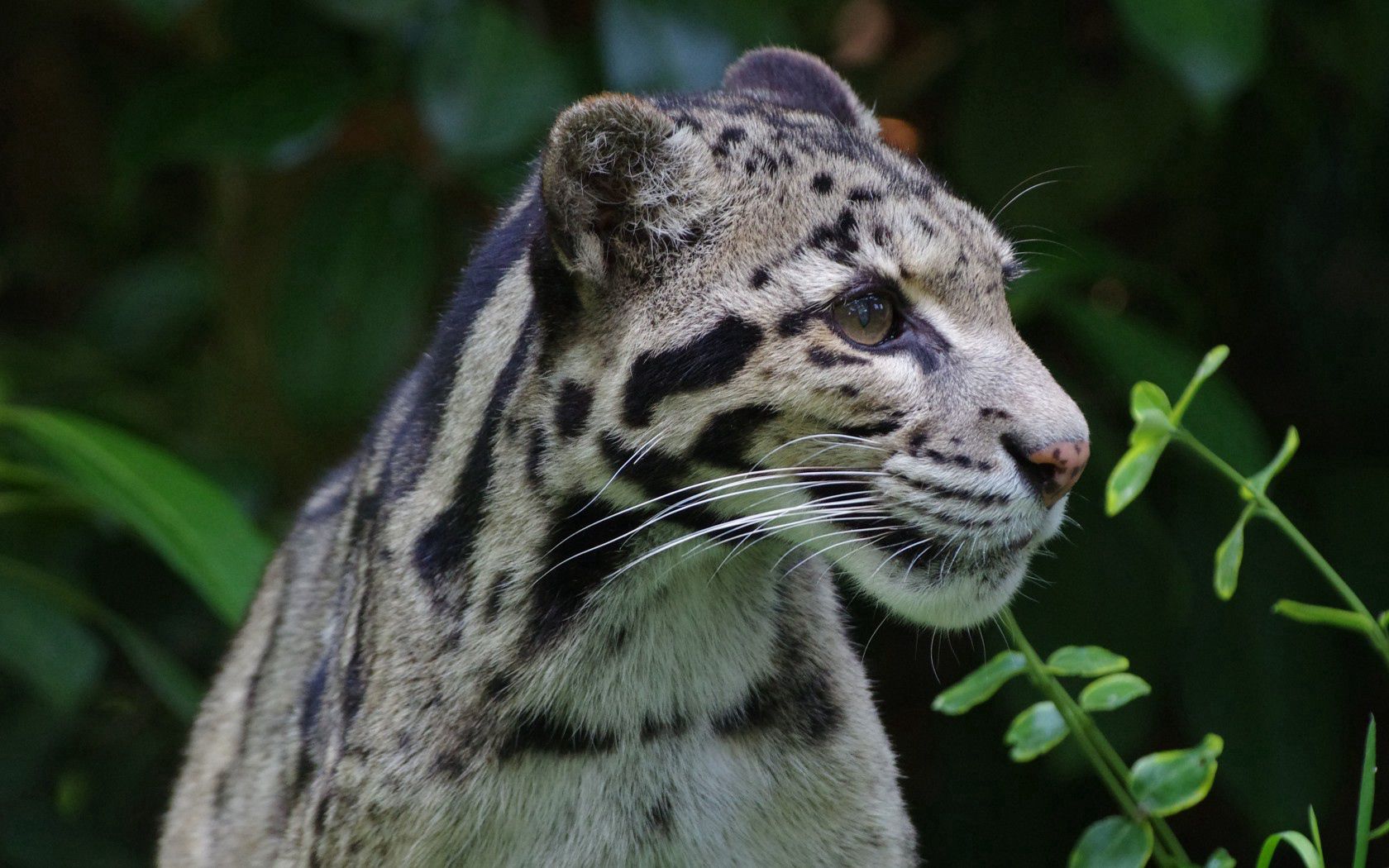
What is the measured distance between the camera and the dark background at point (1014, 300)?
4891mm

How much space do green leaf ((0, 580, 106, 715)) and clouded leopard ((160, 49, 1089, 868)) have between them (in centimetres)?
166

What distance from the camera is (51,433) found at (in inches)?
177

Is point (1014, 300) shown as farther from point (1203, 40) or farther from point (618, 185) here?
point (618, 185)

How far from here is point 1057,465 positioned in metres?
2.57

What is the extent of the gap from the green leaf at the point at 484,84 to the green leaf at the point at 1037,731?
2928mm

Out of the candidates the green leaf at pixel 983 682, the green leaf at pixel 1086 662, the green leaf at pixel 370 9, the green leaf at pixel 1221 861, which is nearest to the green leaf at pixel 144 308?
the green leaf at pixel 370 9

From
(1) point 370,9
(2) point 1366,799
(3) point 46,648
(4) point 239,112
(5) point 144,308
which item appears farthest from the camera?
(5) point 144,308

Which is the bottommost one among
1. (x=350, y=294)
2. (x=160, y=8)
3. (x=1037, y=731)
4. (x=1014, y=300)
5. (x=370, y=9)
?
(x=1037, y=731)

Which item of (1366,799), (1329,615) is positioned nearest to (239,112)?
(1329,615)

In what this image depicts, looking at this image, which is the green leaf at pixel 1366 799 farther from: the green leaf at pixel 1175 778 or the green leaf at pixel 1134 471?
the green leaf at pixel 1134 471

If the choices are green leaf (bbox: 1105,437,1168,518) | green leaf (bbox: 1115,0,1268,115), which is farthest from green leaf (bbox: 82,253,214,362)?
green leaf (bbox: 1105,437,1168,518)

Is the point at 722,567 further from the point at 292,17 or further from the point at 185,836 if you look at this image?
the point at 292,17

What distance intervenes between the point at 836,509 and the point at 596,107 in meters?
0.82

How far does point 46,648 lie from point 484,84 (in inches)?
86.0
